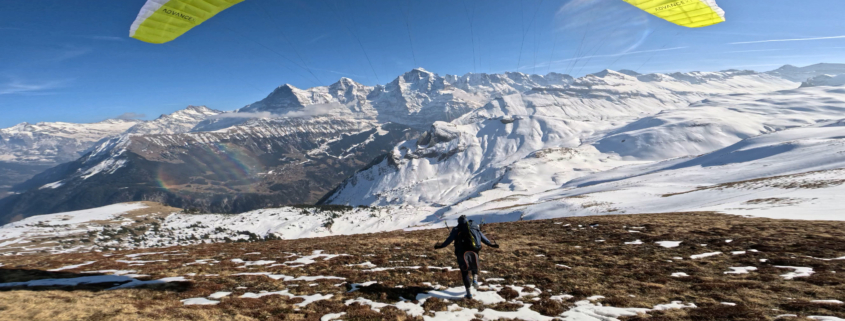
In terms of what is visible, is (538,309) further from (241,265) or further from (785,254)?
(241,265)

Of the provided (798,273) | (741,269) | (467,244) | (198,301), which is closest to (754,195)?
(741,269)

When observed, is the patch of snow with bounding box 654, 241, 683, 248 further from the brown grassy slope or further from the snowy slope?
the snowy slope

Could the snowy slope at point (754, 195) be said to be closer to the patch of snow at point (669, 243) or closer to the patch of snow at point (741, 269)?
the patch of snow at point (669, 243)

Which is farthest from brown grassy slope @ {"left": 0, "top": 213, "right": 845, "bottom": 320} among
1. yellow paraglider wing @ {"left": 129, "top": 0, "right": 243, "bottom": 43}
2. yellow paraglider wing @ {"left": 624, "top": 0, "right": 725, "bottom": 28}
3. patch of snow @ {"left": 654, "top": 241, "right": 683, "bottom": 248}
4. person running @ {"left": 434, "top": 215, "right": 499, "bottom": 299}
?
yellow paraglider wing @ {"left": 624, "top": 0, "right": 725, "bottom": 28}

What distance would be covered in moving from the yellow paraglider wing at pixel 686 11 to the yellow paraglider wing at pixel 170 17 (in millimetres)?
24402

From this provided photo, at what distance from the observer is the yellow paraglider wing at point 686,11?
725 inches

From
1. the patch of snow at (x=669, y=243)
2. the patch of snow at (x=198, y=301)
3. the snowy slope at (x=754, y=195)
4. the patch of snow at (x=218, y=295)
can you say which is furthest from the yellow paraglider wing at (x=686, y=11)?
the patch of snow at (x=198, y=301)

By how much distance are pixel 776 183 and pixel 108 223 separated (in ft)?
502

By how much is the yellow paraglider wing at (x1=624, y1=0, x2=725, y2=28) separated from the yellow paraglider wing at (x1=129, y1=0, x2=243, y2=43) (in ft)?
80.1

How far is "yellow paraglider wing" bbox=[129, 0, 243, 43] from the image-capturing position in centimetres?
1576

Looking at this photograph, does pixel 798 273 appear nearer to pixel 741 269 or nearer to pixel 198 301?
pixel 741 269

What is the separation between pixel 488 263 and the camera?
14297 mm

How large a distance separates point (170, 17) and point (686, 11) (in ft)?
96.8

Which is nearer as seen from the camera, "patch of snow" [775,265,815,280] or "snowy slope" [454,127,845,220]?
"patch of snow" [775,265,815,280]
